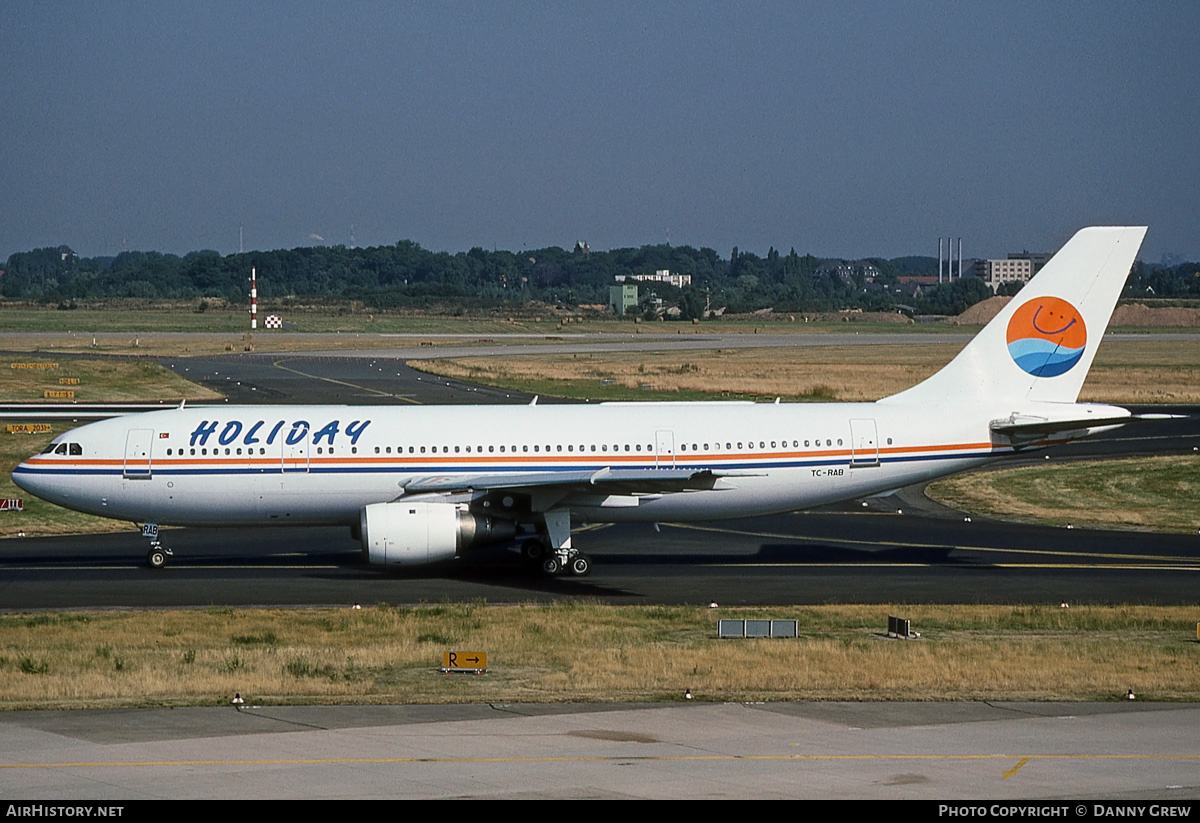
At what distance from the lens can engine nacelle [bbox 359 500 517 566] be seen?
34.5m

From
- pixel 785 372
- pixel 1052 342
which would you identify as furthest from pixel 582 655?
pixel 785 372

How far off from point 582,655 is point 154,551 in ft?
50.1

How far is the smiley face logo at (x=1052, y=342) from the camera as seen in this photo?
37.9 metres

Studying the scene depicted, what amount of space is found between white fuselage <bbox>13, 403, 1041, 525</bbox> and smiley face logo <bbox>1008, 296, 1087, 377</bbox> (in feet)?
4.95

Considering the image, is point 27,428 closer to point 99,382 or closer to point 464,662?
point 99,382

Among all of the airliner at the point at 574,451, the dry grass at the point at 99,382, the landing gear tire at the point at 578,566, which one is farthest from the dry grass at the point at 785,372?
the landing gear tire at the point at 578,566

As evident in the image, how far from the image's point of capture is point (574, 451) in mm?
36844

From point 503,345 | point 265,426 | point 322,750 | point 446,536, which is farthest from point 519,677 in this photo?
point 503,345

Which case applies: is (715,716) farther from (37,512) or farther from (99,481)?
(37,512)

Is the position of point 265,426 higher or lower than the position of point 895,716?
higher

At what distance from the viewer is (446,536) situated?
3469 centimetres

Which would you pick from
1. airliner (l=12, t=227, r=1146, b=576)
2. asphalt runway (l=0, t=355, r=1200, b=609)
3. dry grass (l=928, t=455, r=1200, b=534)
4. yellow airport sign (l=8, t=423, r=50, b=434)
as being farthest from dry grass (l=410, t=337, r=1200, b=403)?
airliner (l=12, t=227, r=1146, b=576)

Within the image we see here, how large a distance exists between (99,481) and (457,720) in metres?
18.2

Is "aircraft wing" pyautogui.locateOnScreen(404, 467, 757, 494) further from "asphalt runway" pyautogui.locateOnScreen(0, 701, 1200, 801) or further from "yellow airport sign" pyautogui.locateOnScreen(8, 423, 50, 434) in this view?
"yellow airport sign" pyautogui.locateOnScreen(8, 423, 50, 434)
